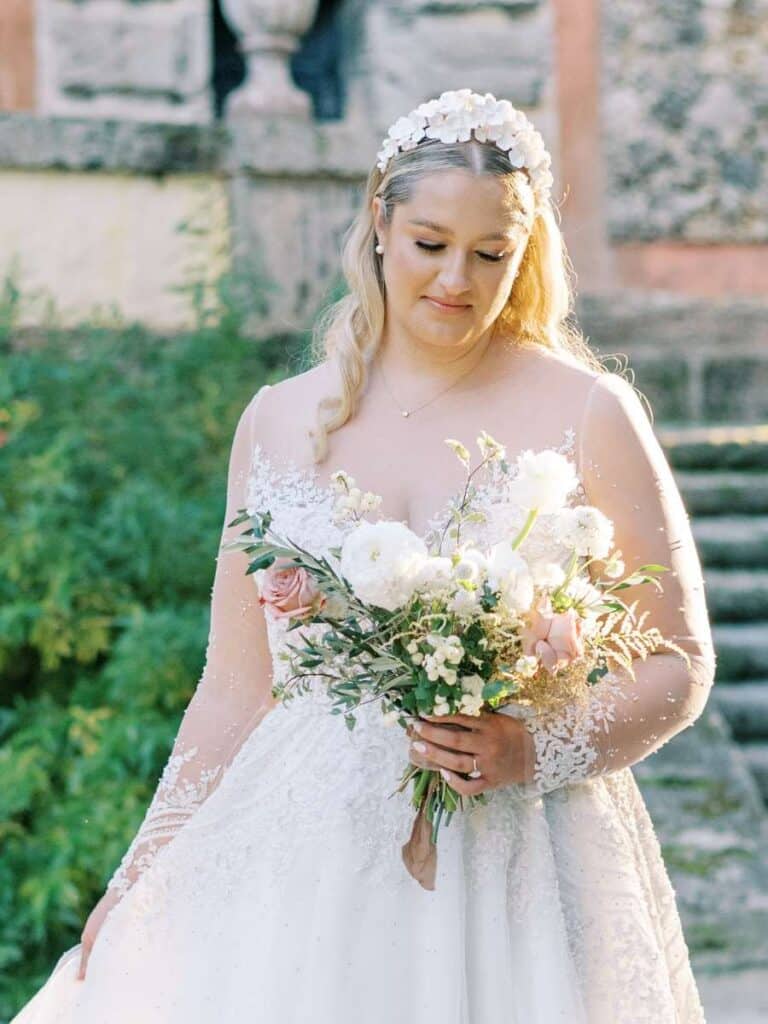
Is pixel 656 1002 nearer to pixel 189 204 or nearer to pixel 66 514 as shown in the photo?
pixel 66 514

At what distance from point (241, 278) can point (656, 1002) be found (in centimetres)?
380

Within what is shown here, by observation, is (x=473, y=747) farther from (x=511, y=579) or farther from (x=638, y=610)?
(x=638, y=610)

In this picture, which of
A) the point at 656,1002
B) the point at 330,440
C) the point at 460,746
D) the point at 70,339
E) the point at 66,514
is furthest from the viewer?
the point at 70,339

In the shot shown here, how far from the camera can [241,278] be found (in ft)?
19.2

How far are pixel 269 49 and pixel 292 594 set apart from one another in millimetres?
4571

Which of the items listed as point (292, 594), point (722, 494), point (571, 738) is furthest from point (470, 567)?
point (722, 494)

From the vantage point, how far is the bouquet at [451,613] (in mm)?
2176

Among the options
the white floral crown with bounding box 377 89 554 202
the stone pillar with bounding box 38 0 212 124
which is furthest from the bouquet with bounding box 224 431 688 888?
the stone pillar with bounding box 38 0 212 124

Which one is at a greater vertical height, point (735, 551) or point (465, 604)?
point (465, 604)

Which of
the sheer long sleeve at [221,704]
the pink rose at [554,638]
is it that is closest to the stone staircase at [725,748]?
the sheer long sleeve at [221,704]

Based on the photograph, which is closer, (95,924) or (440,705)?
(440,705)

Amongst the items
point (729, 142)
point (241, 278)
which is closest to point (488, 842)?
point (241, 278)

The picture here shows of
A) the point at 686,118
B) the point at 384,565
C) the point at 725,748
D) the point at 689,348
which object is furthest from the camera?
the point at 686,118

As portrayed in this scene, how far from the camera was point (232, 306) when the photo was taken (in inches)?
227
